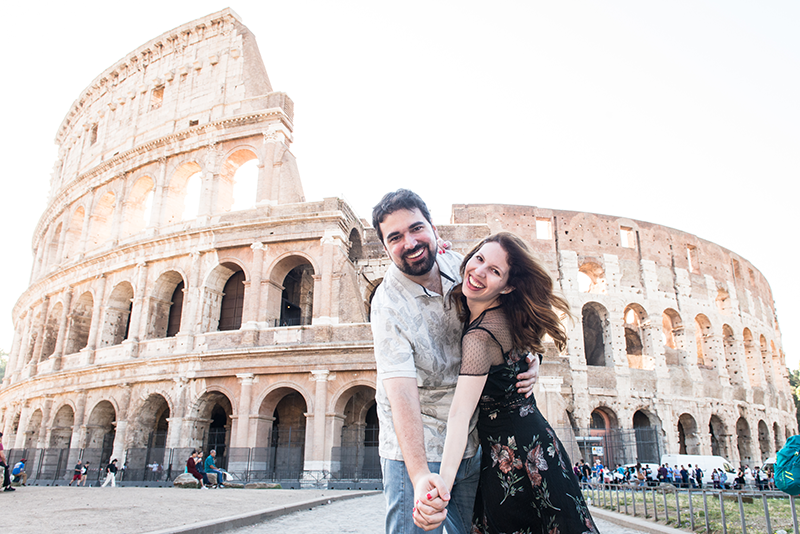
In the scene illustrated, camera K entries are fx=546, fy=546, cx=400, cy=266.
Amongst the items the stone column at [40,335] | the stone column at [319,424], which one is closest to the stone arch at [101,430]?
the stone column at [40,335]

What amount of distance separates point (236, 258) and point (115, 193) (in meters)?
7.61

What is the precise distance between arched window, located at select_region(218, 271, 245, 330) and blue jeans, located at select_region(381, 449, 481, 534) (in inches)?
681

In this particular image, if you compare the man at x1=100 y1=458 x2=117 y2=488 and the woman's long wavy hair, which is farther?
the man at x1=100 y1=458 x2=117 y2=488

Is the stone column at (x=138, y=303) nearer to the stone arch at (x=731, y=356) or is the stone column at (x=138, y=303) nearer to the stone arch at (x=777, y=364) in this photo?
the stone arch at (x=731, y=356)

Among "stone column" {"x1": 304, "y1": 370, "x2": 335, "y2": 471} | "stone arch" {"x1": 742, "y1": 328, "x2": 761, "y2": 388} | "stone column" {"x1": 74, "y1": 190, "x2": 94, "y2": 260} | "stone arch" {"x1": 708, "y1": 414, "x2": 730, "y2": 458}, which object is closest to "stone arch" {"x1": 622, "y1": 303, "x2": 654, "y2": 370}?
"stone arch" {"x1": 708, "y1": 414, "x2": 730, "y2": 458}

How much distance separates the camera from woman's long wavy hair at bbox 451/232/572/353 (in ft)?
7.61

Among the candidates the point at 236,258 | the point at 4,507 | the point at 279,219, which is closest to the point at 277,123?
the point at 279,219

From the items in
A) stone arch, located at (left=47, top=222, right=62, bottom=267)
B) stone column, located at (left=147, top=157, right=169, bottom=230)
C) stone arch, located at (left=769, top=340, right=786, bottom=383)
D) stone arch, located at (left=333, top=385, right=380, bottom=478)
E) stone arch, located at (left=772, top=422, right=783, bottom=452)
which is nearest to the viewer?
stone arch, located at (left=333, top=385, right=380, bottom=478)

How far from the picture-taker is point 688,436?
23984 millimetres

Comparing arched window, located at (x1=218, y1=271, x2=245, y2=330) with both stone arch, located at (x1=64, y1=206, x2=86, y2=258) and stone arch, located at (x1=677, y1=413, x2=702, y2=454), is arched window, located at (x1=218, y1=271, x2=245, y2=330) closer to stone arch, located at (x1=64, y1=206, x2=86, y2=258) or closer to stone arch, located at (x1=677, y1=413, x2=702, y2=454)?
stone arch, located at (x1=64, y1=206, x2=86, y2=258)

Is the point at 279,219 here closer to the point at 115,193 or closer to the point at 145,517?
the point at 115,193

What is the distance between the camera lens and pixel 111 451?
19047 millimetres

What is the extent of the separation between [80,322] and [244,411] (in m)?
9.48

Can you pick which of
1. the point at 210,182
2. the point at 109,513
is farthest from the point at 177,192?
the point at 109,513
